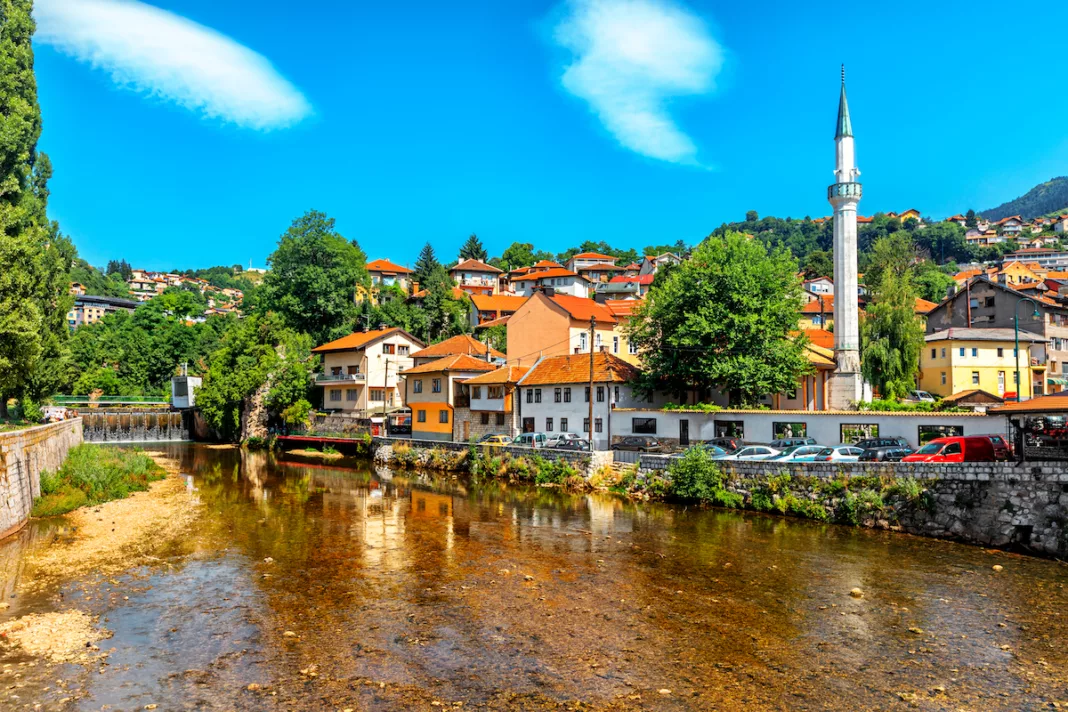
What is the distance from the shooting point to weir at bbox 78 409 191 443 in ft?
229

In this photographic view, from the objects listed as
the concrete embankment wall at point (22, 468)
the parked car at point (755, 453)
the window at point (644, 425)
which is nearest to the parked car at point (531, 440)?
the window at point (644, 425)

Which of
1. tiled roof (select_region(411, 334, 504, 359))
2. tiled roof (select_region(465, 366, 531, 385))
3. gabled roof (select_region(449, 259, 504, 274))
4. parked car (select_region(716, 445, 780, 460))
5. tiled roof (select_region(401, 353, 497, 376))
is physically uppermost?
gabled roof (select_region(449, 259, 504, 274))

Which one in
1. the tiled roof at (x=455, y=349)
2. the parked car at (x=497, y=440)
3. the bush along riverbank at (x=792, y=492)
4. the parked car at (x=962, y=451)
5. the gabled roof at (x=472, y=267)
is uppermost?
the gabled roof at (x=472, y=267)

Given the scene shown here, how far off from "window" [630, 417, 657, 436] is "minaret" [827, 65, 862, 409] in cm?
1628

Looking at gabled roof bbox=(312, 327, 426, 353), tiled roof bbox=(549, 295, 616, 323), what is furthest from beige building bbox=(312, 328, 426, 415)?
tiled roof bbox=(549, 295, 616, 323)

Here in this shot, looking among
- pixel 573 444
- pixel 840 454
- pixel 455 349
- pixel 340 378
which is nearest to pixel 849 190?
pixel 573 444

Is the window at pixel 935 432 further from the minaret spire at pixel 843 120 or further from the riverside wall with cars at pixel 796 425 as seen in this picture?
the minaret spire at pixel 843 120

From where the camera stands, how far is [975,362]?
53.3 m

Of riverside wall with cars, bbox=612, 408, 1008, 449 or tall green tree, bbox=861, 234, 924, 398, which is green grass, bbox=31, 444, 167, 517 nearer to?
riverside wall with cars, bbox=612, 408, 1008, 449

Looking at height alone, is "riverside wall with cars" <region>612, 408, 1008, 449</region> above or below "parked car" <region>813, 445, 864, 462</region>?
above

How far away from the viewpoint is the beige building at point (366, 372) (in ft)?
212

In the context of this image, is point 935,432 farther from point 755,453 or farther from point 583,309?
point 583,309

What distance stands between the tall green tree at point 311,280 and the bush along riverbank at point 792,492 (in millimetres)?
50090

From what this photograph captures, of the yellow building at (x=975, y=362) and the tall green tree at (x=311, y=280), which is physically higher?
the tall green tree at (x=311, y=280)
